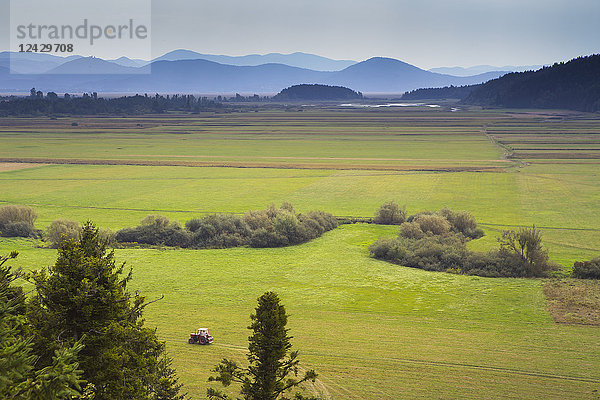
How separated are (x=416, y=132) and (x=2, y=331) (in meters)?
131

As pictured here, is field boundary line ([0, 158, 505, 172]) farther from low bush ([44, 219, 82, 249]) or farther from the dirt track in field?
low bush ([44, 219, 82, 249])

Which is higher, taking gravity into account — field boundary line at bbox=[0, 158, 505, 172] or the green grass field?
field boundary line at bbox=[0, 158, 505, 172]

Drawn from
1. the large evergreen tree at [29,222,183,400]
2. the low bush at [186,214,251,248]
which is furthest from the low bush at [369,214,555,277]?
the large evergreen tree at [29,222,183,400]

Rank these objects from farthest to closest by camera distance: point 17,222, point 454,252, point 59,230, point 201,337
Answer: point 17,222 → point 59,230 → point 454,252 → point 201,337

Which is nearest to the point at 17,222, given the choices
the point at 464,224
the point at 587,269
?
the point at 464,224

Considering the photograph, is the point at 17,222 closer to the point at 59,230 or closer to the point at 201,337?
the point at 59,230

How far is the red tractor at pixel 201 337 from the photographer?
2617 centimetres

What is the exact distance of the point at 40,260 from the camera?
1593 inches

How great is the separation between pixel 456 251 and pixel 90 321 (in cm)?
3148

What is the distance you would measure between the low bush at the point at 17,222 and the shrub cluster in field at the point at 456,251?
2692cm

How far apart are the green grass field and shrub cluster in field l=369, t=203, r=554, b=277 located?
5.31ft

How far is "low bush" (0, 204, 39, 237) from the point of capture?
161ft

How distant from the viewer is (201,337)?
26.2 m

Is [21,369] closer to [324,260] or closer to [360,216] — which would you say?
[324,260]
